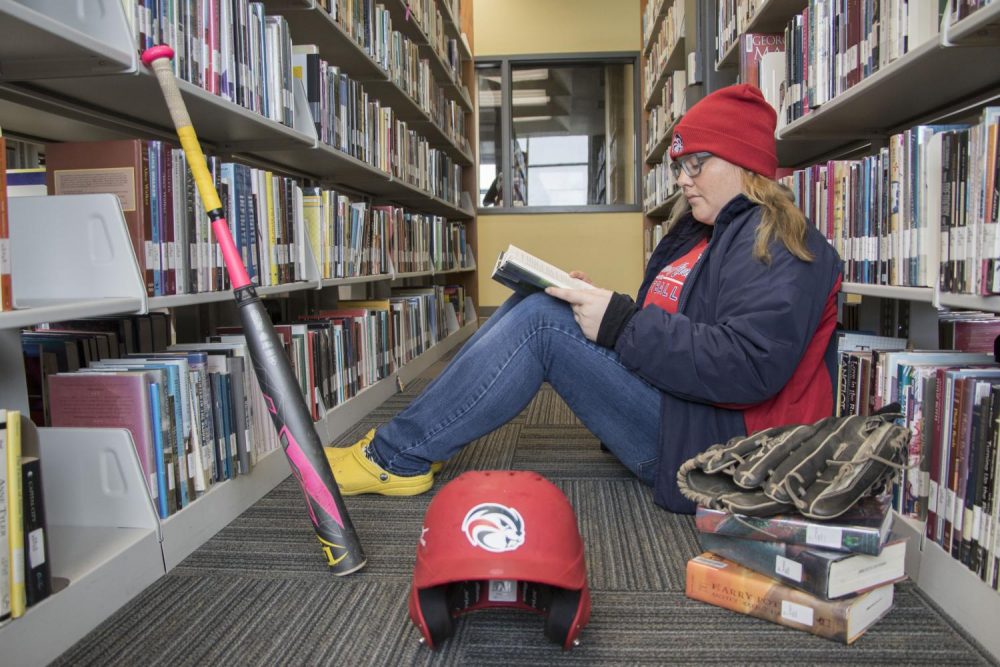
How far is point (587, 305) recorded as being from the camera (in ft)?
4.71

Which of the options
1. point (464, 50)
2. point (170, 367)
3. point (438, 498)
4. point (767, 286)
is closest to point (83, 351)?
point (170, 367)

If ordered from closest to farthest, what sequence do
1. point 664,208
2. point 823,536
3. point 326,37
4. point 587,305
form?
point 823,536 < point 587,305 < point 326,37 < point 664,208

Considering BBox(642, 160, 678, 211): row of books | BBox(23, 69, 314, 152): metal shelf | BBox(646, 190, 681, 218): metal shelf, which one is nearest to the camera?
BBox(23, 69, 314, 152): metal shelf

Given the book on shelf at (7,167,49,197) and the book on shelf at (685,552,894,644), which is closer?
the book on shelf at (685,552,894,644)

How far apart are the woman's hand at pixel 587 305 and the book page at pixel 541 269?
1.6 inches

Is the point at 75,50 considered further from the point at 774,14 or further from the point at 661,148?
the point at 661,148

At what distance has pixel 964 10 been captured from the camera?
3.52ft

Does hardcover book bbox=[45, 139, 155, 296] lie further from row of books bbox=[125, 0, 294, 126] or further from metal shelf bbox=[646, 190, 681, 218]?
metal shelf bbox=[646, 190, 681, 218]

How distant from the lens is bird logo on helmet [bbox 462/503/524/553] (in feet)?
3.10

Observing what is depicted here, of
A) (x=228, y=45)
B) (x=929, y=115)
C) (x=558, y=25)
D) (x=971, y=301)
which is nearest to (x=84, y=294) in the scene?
(x=228, y=45)

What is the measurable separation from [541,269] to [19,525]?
992 mm

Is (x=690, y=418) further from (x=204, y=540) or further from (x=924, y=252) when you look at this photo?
(x=204, y=540)

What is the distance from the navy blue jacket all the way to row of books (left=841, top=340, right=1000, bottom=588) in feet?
0.50

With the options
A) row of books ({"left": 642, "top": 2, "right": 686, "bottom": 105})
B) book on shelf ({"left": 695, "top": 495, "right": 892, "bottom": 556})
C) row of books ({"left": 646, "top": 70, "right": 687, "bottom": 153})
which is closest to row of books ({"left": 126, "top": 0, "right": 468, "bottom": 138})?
book on shelf ({"left": 695, "top": 495, "right": 892, "bottom": 556})
